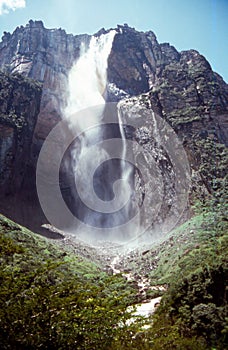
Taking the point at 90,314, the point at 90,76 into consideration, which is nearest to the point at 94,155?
the point at 90,76

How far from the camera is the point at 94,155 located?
36344 millimetres

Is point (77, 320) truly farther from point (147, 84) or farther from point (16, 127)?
point (147, 84)

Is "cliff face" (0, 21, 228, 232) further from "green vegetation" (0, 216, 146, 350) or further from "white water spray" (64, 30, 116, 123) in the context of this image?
"green vegetation" (0, 216, 146, 350)

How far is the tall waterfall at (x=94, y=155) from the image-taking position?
1288 inches

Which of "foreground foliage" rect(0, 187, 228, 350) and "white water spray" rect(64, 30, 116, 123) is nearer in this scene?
"foreground foliage" rect(0, 187, 228, 350)

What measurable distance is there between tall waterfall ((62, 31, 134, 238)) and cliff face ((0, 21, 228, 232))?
1.90 meters

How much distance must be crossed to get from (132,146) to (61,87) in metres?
17.7

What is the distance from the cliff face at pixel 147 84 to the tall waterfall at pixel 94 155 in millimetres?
1901

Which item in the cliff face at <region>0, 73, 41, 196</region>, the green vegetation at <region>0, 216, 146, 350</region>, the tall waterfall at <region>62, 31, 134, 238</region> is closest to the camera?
the green vegetation at <region>0, 216, 146, 350</region>

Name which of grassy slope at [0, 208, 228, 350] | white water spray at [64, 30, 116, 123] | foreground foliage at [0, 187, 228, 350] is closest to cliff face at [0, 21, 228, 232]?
white water spray at [64, 30, 116, 123]

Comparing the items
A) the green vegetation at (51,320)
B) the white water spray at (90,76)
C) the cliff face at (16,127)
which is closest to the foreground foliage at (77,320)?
the green vegetation at (51,320)

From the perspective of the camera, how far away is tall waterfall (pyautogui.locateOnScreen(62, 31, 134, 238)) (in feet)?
107

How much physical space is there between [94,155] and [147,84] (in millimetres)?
13871

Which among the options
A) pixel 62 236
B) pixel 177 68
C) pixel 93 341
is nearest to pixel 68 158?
pixel 62 236
